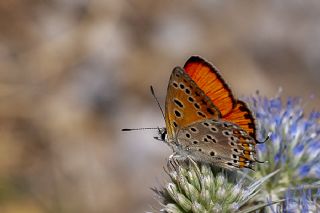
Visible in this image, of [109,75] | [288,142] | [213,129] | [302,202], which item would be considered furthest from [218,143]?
[109,75]

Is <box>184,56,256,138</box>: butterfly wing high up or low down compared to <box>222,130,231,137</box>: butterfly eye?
up

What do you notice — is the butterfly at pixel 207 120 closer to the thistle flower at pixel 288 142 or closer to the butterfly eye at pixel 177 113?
the butterfly eye at pixel 177 113

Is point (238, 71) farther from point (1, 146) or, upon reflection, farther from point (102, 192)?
point (1, 146)

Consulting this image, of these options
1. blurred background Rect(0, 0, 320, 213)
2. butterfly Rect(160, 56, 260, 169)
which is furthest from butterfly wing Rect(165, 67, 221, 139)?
blurred background Rect(0, 0, 320, 213)

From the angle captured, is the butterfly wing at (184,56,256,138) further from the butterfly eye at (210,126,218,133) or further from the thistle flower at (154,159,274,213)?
the thistle flower at (154,159,274,213)

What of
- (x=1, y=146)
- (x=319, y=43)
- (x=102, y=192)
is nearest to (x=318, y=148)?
(x=102, y=192)

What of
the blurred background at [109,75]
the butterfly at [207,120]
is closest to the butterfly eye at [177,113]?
the butterfly at [207,120]
